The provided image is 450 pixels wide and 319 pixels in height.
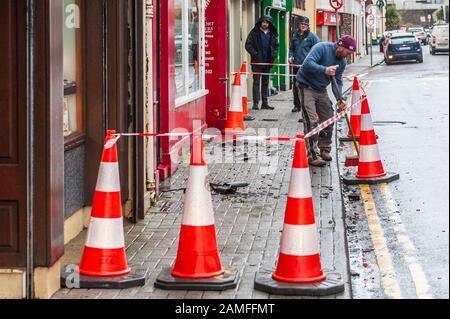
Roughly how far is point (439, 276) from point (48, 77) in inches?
123

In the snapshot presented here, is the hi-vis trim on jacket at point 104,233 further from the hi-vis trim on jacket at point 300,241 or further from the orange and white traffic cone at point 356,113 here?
the orange and white traffic cone at point 356,113

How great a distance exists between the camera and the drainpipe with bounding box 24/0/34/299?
6.43 metres

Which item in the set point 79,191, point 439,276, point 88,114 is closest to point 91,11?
point 88,114

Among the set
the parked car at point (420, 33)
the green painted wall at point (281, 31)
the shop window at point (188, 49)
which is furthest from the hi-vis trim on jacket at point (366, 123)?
the parked car at point (420, 33)

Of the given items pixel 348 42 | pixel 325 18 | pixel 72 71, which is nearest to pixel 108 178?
pixel 72 71

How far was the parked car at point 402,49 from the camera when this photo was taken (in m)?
48.3

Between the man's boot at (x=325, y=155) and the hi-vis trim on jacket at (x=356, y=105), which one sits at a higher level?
the hi-vis trim on jacket at (x=356, y=105)

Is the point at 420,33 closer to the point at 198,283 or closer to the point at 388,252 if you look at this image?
the point at 388,252

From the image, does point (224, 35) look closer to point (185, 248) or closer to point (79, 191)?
point (79, 191)

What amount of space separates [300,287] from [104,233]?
4.49ft

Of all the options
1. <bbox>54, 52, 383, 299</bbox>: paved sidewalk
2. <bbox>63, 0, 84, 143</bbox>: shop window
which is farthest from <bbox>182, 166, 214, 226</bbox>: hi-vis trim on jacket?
<bbox>63, 0, 84, 143</bbox>: shop window

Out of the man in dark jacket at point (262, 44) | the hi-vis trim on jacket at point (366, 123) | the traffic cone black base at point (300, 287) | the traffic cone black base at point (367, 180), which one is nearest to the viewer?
the traffic cone black base at point (300, 287)

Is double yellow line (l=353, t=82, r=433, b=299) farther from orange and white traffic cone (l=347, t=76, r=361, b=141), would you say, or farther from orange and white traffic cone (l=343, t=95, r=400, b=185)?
orange and white traffic cone (l=347, t=76, r=361, b=141)

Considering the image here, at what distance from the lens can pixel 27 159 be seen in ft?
21.3
